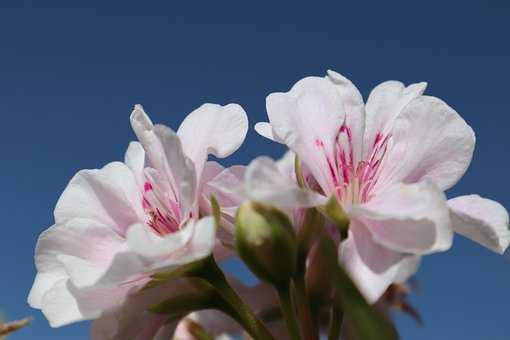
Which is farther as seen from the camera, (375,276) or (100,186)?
(100,186)

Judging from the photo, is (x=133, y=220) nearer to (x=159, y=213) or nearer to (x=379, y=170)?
(x=159, y=213)

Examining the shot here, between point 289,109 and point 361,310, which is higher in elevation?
point 289,109

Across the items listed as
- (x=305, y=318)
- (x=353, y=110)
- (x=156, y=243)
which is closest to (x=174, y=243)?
(x=156, y=243)

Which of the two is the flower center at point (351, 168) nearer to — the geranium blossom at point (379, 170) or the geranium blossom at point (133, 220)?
the geranium blossom at point (379, 170)

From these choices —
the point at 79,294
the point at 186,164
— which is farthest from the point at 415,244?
the point at 79,294

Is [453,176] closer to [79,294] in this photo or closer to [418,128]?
[418,128]

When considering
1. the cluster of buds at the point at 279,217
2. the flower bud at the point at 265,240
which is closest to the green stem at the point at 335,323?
the cluster of buds at the point at 279,217

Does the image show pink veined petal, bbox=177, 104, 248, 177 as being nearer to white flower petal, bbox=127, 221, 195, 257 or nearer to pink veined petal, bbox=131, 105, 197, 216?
pink veined petal, bbox=131, 105, 197, 216
